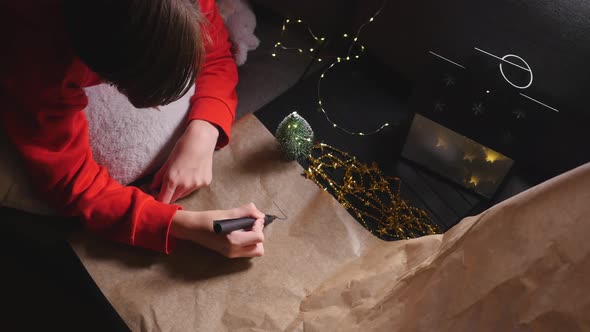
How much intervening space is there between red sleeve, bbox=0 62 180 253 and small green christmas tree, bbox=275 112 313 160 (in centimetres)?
18

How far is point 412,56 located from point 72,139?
534 mm

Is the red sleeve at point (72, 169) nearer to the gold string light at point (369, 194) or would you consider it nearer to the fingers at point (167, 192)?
the fingers at point (167, 192)

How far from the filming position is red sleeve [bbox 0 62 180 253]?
2.02ft

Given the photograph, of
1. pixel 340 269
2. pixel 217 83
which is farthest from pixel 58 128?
pixel 340 269

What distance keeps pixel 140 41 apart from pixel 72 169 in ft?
0.81

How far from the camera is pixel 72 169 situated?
654 millimetres

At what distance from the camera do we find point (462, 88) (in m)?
0.63

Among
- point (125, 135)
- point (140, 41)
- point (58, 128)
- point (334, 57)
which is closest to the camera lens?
point (140, 41)

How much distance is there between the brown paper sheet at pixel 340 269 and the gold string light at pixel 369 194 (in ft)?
0.09

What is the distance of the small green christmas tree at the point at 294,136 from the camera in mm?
729

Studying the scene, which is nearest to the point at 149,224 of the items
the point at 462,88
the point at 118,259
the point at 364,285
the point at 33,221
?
the point at 118,259

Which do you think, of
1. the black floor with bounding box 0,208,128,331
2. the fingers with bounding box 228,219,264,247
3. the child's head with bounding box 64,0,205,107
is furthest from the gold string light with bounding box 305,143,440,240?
the black floor with bounding box 0,208,128,331

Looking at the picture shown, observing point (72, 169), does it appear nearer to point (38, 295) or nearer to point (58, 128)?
point (58, 128)

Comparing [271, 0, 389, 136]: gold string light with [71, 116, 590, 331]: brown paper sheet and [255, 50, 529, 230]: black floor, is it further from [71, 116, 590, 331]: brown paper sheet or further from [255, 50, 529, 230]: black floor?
[71, 116, 590, 331]: brown paper sheet
